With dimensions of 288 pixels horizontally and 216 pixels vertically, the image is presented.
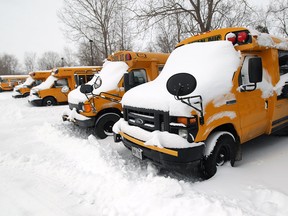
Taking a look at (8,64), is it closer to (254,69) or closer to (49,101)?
(49,101)

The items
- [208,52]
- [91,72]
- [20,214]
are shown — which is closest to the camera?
[20,214]

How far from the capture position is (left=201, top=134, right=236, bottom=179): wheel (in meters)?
3.63

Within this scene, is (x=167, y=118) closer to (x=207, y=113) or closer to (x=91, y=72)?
(x=207, y=113)

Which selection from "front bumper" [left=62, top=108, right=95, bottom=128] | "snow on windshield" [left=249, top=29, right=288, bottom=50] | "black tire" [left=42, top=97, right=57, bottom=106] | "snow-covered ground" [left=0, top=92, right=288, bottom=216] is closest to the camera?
"snow-covered ground" [left=0, top=92, right=288, bottom=216]

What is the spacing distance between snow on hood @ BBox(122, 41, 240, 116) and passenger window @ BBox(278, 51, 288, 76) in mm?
1559

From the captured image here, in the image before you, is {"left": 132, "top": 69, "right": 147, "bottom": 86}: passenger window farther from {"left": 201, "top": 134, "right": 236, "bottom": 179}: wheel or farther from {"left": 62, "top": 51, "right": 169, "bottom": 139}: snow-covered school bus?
{"left": 201, "top": 134, "right": 236, "bottom": 179}: wheel

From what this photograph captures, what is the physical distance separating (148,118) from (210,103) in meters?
1.03

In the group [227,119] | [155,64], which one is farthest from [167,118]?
[155,64]

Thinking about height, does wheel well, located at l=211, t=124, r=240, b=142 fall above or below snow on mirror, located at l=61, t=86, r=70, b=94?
below

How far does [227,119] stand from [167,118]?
109 centimetres

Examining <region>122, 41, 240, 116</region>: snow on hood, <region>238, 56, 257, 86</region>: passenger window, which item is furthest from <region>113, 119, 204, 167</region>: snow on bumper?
<region>238, 56, 257, 86</region>: passenger window

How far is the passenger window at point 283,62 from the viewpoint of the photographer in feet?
16.4

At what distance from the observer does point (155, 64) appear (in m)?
7.11

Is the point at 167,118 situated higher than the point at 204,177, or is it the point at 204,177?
the point at 167,118
